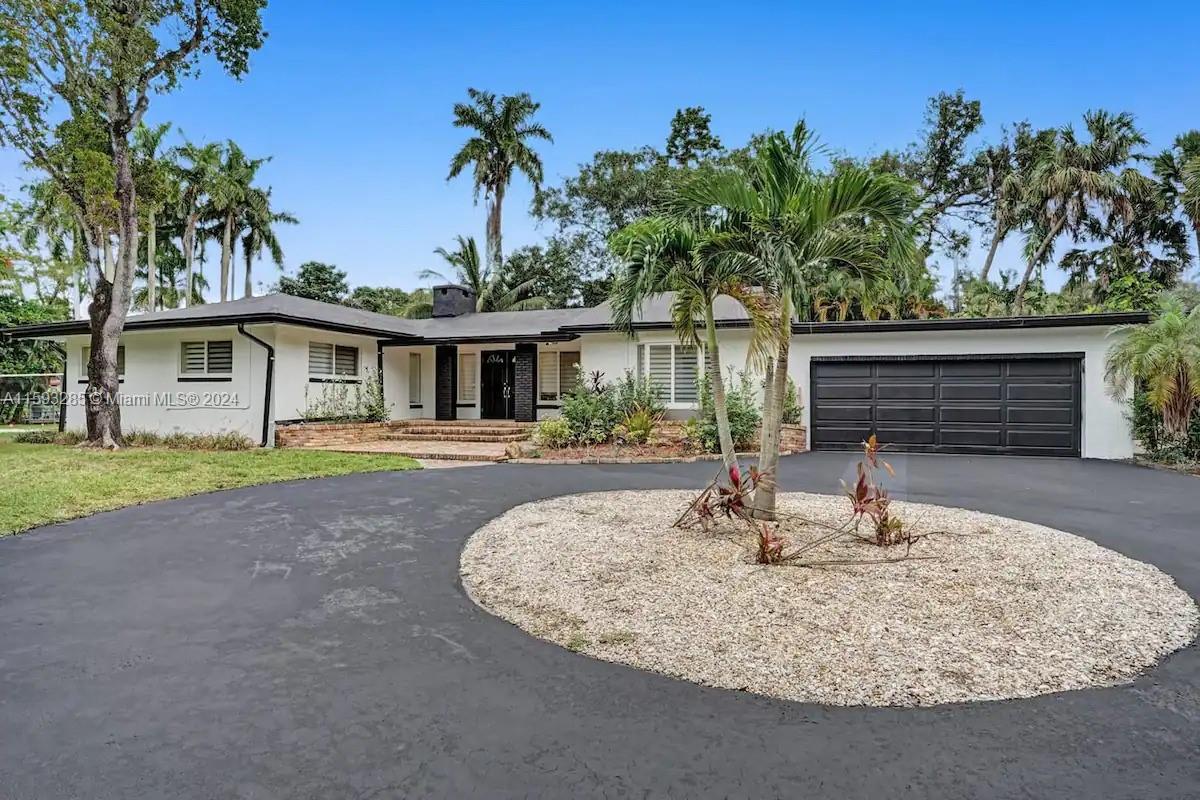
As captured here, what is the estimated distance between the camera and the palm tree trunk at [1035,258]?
2155cm

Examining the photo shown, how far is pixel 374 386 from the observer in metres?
15.9

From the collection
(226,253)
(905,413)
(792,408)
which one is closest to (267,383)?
(792,408)

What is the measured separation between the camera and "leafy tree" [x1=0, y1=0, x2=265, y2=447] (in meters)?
12.0

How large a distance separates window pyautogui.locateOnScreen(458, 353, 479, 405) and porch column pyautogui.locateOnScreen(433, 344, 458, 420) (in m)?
0.30

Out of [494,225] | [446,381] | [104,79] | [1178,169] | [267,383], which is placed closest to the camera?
[104,79]

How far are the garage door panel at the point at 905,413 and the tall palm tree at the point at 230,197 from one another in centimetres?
2888

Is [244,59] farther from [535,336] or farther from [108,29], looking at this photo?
[535,336]

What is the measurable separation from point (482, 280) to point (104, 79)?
15.5 meters

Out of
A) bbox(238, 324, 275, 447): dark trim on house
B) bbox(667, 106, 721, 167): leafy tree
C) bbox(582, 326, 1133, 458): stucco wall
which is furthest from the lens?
bbox(667, 106, 721, 167): leafy tree

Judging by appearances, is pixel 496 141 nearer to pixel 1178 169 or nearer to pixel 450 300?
pixel 450 300

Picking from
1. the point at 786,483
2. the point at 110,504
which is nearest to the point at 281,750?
the point at 110,504

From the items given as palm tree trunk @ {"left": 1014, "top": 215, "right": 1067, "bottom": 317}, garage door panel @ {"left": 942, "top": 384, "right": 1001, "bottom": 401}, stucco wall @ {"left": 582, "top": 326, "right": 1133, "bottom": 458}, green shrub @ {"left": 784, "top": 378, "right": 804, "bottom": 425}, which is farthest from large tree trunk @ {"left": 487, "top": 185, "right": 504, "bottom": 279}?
garage door panel @ {"left": 942, "top": 384, "right": 1001, "bottom": 401}

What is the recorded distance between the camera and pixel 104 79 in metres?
12.6

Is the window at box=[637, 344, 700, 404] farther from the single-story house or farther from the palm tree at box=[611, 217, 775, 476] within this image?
the palm tree at box=[611, 217, 775, 476]
